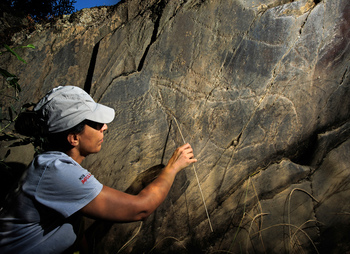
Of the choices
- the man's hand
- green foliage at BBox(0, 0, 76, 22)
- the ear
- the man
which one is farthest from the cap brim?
green foliage at BBox(0, 0, 76, 22)

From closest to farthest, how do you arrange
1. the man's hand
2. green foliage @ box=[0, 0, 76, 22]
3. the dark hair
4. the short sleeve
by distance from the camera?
the short sleeve
the dark hair
the man's hand
green foliage @ box=[0, 0, 76, 22]

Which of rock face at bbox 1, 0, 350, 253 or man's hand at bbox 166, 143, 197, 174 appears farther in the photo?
rock face at bbox 1, 0, 350, 253

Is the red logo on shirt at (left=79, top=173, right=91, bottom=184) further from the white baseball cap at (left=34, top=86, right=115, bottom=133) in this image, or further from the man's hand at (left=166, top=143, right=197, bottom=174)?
the man's hand at (left=166, top=143, right=197, bottom=174)

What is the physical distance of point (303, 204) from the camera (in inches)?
70.9

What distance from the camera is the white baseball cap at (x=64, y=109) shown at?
3.59ft

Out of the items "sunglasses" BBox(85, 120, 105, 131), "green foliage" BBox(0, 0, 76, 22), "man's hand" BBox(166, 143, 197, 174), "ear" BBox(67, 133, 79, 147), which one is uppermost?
"green foliage" BBox(0, 0, 76, 22)

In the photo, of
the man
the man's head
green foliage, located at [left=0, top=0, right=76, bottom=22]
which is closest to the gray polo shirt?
the man

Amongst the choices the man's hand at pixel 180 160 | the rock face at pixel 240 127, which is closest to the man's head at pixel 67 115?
the man's hand at pixel 180 160

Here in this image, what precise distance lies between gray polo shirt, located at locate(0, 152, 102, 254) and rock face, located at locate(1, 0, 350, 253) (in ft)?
2.37

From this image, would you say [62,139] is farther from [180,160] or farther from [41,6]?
[41,6]

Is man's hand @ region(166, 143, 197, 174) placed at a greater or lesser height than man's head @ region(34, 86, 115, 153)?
lesser

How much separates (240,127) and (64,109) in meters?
1.44

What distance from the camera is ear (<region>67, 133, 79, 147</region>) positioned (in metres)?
1.19

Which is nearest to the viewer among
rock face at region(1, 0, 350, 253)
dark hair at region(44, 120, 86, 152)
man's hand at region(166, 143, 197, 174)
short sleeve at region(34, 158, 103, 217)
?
short sleeve at region(34, 158, 103, 217)
